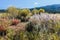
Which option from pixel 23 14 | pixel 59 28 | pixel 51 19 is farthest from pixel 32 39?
pixel 23 14

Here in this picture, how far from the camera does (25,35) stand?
11242 millimetres

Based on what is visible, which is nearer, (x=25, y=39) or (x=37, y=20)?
(x=25, y=39)

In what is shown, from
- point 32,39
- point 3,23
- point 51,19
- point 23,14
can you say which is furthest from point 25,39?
point 23,14

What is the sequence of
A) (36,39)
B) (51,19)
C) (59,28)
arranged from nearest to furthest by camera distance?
(36,39) < (59,28) < (51,19)

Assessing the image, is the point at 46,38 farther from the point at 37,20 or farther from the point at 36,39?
the point at 37,20

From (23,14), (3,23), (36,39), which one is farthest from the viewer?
(23,14)

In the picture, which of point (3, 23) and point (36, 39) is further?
point (3, 23)

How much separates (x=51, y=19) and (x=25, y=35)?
7.15 metres

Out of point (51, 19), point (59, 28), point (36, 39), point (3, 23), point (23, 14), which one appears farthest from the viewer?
point (23, 14)

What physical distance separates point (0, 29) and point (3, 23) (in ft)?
4.13

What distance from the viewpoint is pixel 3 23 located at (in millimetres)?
19734

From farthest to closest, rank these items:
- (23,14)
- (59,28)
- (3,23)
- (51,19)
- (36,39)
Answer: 1. (23,14)
2. (3,23)
3. (51,19)
4. (59,28)
5. (36,39)

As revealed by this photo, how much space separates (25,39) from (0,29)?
318 inches

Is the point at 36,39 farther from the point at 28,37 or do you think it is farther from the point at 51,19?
the point at 51,19
